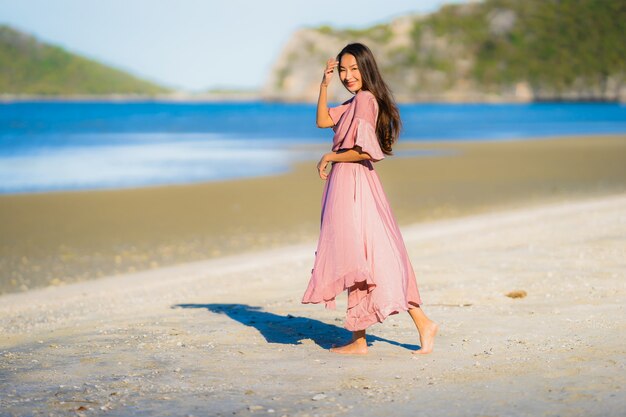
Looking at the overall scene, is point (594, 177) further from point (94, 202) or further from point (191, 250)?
point (191, 250)

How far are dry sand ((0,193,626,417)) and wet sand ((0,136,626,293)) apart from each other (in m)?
2.31

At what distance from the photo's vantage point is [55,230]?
15.4m

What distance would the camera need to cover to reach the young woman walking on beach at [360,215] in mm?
5469

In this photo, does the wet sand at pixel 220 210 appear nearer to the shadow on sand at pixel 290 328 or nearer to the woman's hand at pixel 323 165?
the shadow on sand at pixel 290 328

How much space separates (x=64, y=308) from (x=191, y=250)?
4.61 meters

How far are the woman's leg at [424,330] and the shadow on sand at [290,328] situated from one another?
27 cm

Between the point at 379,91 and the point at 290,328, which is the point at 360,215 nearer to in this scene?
the point at 379,91

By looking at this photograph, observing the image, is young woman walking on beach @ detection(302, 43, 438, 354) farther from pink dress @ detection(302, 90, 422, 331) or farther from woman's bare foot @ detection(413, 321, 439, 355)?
woman's bare foot @ detection(413, 321, 439, 355)

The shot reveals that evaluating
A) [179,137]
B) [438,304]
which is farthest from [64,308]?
[179,137]

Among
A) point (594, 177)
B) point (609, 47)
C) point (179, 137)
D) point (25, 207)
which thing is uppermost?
point (609, 47)

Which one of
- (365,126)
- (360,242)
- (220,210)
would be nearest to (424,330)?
(360,242)

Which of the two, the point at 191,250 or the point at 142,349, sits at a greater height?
the point at 191,250

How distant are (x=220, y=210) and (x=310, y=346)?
39.0 feet

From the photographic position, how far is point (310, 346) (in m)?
6.08
